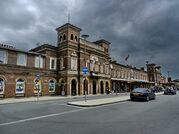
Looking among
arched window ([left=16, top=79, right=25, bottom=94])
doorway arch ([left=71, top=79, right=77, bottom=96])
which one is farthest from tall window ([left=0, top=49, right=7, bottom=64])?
doorway arch ([left=71, top=79, right=77, bottom=96])

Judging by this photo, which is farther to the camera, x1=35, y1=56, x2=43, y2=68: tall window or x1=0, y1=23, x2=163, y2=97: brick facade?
x1=35, y1=56, x2=43, y2=68: tall window

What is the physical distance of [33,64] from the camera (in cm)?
3075

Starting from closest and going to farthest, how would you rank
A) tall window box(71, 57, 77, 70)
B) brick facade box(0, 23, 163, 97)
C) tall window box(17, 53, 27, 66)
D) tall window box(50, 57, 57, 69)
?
brick facade box(0, 23, 163, 97), tall window box(17, 53, 27, 66), tall window box(50, 57, 57, 69), tall window box(71, 57, 77, 70)

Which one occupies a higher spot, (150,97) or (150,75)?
(150,75)

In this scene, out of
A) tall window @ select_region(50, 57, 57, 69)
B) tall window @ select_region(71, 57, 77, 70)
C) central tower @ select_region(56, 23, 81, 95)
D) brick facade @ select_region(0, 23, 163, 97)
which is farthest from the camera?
tall window @ select_region(71, 57, 77, 70)

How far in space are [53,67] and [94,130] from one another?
28980 mm

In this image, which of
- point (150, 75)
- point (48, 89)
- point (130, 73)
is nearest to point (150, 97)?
point (48, 89)

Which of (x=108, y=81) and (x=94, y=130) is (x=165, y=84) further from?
(x=94, y=130)

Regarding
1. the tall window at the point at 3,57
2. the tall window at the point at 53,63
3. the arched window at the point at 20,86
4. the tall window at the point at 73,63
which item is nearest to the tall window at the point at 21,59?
the tall window at the point at 3,57

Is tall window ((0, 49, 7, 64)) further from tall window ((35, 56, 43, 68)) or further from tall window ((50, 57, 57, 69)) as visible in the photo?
tall window ((50, 57, 57, 69))

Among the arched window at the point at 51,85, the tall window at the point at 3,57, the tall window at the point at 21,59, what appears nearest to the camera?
the tall window at the point at 3,57

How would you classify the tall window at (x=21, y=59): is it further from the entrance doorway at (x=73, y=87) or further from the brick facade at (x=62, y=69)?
the entrance doorway at (x=73, y=87)

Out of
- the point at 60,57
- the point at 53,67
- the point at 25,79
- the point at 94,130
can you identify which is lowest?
the point at 94,130

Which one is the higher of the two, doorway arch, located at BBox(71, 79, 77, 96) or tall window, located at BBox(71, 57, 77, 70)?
tall window, located at BBox(71, 57, 77, 70)
